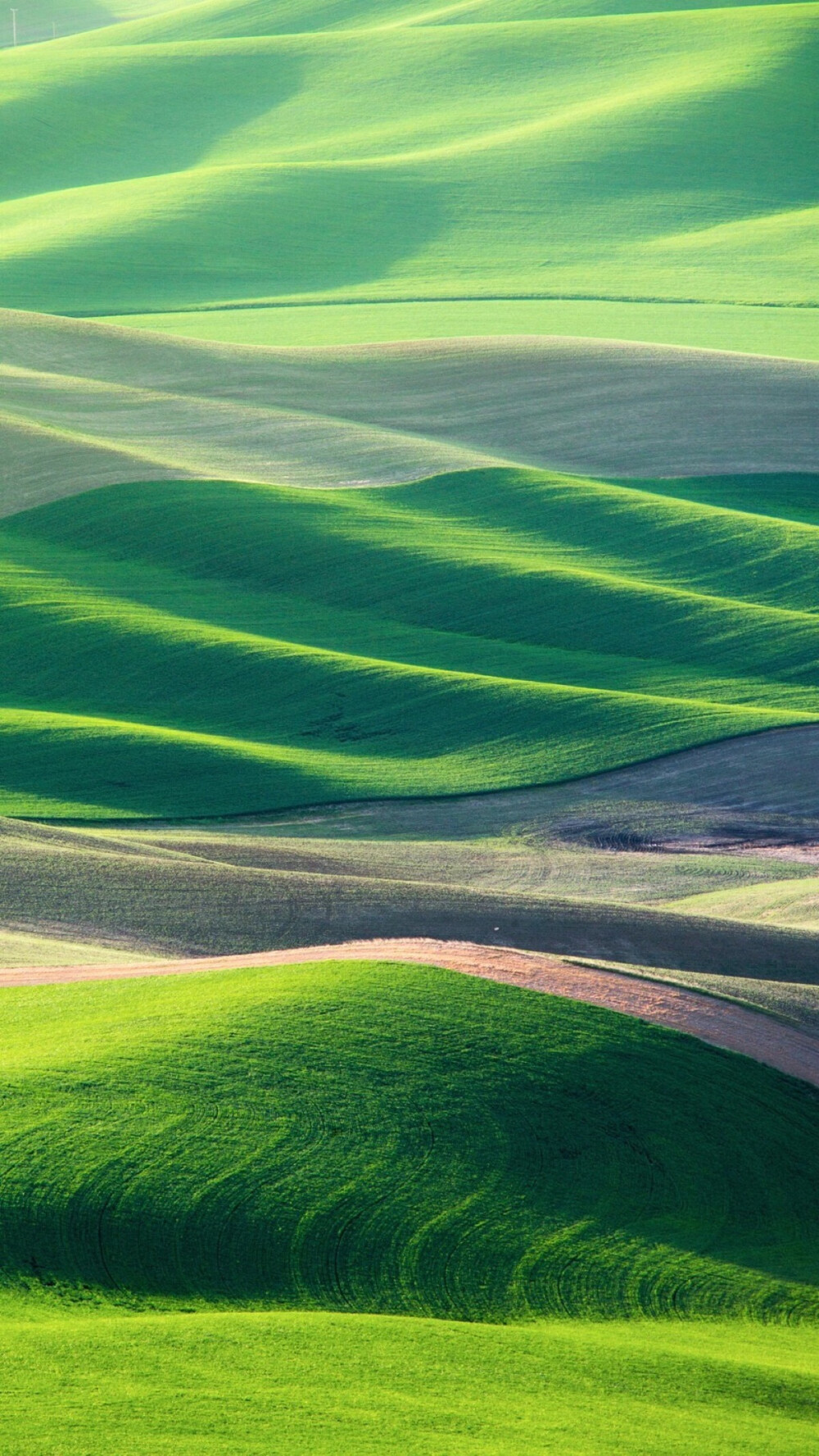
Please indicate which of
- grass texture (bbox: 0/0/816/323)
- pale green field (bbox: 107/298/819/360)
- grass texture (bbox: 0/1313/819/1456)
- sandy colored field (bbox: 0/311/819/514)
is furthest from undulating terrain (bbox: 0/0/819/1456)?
grass texture (bbox: 0/0/816/323)

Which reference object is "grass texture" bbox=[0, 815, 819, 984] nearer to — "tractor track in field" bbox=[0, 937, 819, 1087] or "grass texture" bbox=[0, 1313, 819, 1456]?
"tractor track in field" bbox=[0, 937, 819, 1087]

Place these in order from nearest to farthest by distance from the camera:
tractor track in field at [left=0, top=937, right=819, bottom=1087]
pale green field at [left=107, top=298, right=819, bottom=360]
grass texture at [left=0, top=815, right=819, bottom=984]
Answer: tractor track in field at [left=0, top=937, right=819, bottom=1087]
grass texture at [left=0, top=815, right=819, bottom=984]
pale green field at [left=107, top=298, right=819, bottom=360]

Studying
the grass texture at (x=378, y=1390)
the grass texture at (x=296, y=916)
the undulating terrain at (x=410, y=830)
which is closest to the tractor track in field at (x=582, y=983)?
the undulating terrain at (x=410, y=830)

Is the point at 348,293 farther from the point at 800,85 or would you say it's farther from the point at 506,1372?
the point at 506,1372

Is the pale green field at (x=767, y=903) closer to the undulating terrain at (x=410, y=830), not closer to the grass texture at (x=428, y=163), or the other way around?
the undulating terrain at (x=410, y=830)

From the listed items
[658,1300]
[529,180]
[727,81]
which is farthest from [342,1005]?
[727,81]
